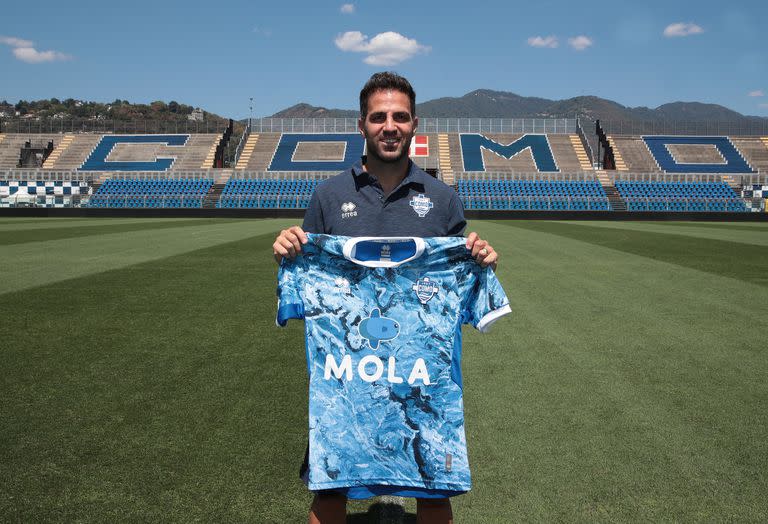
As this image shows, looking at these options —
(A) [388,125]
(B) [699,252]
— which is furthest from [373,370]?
(B) [699,252]

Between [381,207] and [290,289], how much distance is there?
1.52ft

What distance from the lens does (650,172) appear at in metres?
39.2

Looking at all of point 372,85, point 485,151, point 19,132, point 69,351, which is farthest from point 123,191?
point 372,85

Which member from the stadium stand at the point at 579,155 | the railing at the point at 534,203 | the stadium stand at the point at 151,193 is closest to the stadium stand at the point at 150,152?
the stadium stand at the point at 151,193

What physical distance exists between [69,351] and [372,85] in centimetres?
405

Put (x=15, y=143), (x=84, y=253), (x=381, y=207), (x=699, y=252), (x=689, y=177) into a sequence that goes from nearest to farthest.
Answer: (x=381, y=207) → (x=84, y=253) → (x=699, y=252) → (x=689, y=177) → (x=15, y=143)

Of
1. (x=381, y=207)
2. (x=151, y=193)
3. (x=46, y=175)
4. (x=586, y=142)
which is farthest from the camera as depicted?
(x=586, y=142)

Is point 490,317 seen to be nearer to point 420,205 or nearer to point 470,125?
point 420,205

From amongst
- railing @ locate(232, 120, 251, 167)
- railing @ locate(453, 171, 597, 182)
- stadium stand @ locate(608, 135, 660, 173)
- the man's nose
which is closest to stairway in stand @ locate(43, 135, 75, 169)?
railing @ locate(232, 120, 251, 167)

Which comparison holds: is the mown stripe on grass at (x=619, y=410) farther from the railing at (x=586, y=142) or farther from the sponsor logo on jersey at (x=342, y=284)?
the railing at (x=586, y=142)

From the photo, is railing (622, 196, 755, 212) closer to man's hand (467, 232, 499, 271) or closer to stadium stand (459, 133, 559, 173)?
stadium stand (459, 133, 559, 173)

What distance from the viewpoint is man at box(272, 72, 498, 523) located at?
232 cm

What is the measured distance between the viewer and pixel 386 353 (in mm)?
2289

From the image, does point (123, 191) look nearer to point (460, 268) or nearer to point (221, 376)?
point (221, 376)
